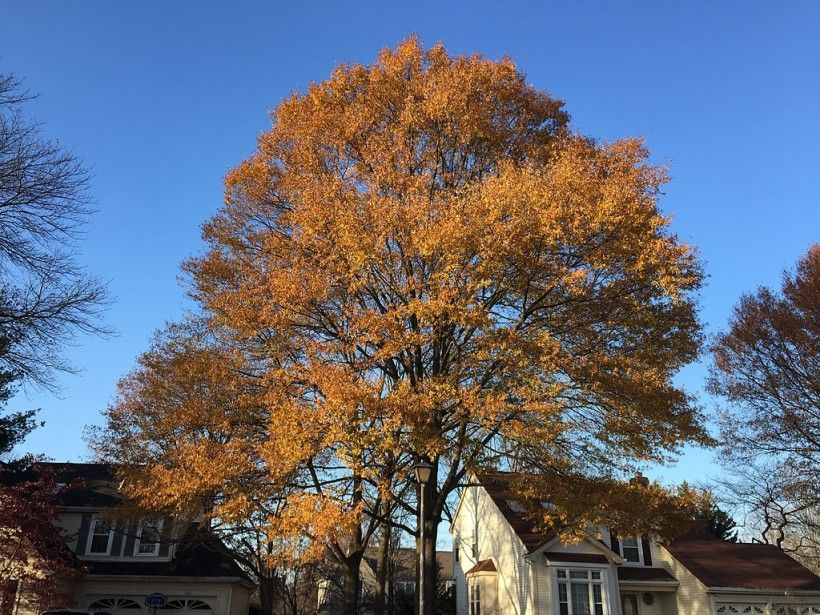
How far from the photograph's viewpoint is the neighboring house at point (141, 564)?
835 inches

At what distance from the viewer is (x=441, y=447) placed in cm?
1197

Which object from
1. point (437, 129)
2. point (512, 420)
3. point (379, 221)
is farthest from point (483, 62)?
point (512, 420)

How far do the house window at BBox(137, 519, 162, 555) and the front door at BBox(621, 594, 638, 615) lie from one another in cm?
1839

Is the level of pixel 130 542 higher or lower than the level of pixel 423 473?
lower

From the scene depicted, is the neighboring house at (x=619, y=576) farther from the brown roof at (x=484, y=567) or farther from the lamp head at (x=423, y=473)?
the lamp head at (x=423, y=473)

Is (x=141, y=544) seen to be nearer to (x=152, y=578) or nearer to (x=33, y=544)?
(x=152, y=578)

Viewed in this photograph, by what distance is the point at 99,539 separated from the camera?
74.1 feet

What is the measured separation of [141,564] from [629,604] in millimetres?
19155

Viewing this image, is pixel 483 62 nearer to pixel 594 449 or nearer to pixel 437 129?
pixel 437 129

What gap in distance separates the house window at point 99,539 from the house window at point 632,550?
65.9 ft

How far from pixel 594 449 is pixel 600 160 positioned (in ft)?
21.7

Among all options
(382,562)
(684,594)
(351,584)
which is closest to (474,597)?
(382,562)

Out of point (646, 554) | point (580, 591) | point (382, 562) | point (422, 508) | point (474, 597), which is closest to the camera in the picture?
point (422, 508)

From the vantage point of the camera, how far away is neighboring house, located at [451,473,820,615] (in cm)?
2300
